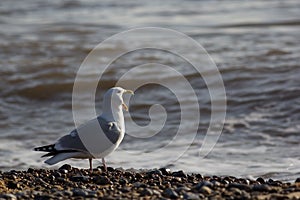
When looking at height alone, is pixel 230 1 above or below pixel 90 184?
above

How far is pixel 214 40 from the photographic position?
16562 millimetres

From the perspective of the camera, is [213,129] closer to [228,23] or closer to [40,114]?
[40,114]

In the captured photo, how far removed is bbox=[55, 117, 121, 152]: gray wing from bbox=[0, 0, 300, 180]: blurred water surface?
1.41 meters

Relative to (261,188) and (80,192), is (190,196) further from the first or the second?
(80,192)

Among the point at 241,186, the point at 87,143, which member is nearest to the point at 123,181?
the point at 87,143

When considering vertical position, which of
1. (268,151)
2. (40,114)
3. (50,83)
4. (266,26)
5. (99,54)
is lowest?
(268,151)

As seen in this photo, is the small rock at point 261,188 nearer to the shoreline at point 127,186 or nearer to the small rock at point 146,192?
the shoreline at point 127,186

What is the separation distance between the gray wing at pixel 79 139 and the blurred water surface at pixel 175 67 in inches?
55.6

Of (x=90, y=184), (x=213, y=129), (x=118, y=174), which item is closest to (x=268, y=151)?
(x=213, y=129)

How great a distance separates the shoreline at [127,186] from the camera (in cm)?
586

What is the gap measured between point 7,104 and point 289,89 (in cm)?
456

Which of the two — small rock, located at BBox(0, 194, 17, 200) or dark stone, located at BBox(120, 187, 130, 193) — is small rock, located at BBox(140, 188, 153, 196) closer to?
dark stone, located at BBox(120, 187, 130, 193)

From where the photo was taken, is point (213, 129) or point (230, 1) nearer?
point (213, 129)

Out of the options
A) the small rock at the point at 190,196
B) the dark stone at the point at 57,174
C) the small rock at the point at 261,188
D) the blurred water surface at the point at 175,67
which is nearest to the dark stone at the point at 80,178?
the dark stone at the point at 57,174
